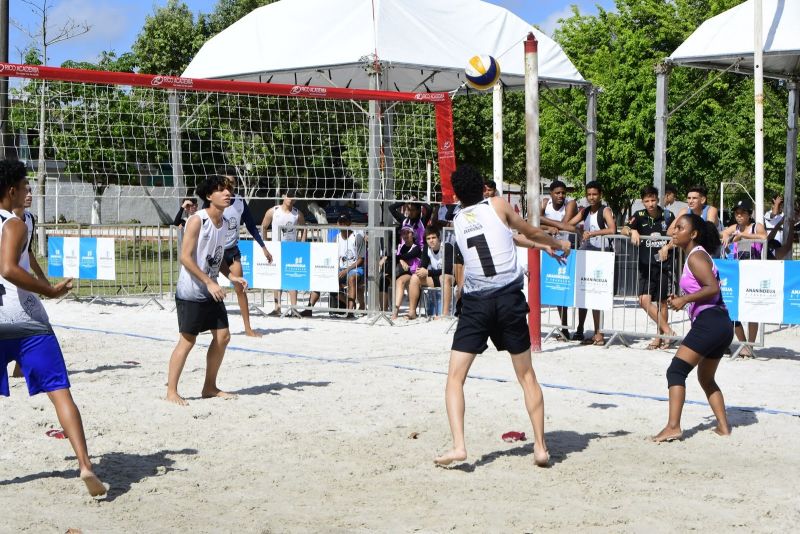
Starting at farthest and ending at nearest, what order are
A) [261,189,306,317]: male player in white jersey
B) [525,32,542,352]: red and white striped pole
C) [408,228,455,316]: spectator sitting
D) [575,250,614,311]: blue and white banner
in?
[261,189,306,317]: male player in white jersey
[408,228,455,316]: spectator sitting
[575,250,614,311]: blue and white banner
[525,32,542,352]: red and white striped pole

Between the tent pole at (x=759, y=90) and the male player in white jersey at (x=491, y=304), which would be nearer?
the male player in white jersey at (x=491, y=304)

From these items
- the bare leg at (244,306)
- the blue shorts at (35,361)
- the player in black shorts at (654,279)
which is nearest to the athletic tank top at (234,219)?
the bare leg at (244,306)

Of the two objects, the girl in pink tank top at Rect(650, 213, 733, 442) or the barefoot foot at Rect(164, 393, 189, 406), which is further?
the barefoot foot at Rect(164, 393, 189, 406)

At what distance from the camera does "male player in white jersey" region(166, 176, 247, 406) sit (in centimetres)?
784

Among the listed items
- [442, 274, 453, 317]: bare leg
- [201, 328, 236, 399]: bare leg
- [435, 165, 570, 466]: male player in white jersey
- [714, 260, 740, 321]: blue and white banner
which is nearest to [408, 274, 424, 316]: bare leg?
[442, 274, 453, 317]: bare leg

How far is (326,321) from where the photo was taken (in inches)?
556

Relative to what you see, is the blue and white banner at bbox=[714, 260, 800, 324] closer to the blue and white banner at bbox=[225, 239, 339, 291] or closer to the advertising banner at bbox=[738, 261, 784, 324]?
the advertising banner at bbox=[738, 261, 784, 324]

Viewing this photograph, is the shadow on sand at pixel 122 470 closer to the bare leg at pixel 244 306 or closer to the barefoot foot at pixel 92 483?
the barefoot foot at pixel 92 483

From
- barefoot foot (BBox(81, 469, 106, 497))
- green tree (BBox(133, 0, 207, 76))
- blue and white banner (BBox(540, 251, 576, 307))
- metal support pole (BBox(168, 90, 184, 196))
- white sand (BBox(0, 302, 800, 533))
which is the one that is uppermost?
green tree (BBox(133, 0, 207, 76))

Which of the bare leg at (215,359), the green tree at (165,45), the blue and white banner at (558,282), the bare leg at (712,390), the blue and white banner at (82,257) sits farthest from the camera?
the green tree at (165,45)

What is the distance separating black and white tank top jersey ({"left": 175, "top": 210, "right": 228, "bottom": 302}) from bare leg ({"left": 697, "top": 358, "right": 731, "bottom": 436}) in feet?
12.3

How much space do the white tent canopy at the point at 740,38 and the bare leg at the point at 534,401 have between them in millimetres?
10430

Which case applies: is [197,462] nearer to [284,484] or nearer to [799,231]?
[284,484]

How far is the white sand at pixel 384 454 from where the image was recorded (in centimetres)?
519
